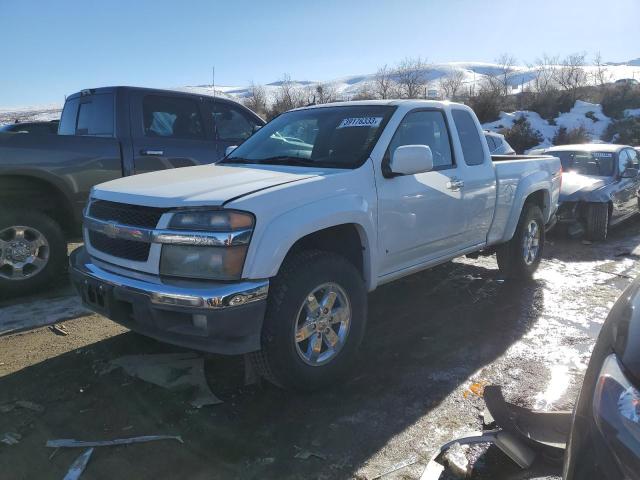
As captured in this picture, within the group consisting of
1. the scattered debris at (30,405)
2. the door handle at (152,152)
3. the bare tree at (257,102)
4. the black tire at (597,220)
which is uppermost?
the bare tree at (257,102)

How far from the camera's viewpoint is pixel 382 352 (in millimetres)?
3865

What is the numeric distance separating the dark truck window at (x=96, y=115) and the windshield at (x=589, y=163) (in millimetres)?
7288

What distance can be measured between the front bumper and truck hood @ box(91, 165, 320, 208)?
457 millimetres

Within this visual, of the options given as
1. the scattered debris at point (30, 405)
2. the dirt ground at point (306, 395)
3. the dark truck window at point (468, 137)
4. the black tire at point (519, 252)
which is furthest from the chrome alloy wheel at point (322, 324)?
the black tire at point (519, 252)

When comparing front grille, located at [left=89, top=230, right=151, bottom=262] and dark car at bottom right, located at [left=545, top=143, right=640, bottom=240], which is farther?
dark car at bottom right, located at [left=545, top=143, right=640, bottom=240]

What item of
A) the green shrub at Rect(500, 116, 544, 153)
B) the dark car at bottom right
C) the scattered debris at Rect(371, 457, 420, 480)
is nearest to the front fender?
the scattered debris at Rect(371, 457, 420, 480)

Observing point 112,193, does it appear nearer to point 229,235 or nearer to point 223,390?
point 229,235

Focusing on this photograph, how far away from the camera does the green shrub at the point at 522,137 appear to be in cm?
2099

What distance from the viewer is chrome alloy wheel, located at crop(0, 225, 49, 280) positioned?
4.65 metres

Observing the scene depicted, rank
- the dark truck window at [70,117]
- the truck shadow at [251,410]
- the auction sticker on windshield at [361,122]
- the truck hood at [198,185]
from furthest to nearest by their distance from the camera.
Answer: the dark truck window at [70,117] → the auction sticker on windshield at [361,122] → the truck hood at [198,185] → the truck shadow at [251,410]

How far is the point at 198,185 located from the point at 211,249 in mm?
587

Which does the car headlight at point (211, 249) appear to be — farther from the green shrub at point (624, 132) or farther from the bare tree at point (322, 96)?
the green shrub at point (624, 132)

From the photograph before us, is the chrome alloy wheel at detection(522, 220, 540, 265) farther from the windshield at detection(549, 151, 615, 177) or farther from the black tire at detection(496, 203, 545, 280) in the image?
the windshield at detection(549, 151, 615, 177)

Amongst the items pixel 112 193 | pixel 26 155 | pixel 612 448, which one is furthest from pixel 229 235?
pixel 26 155
